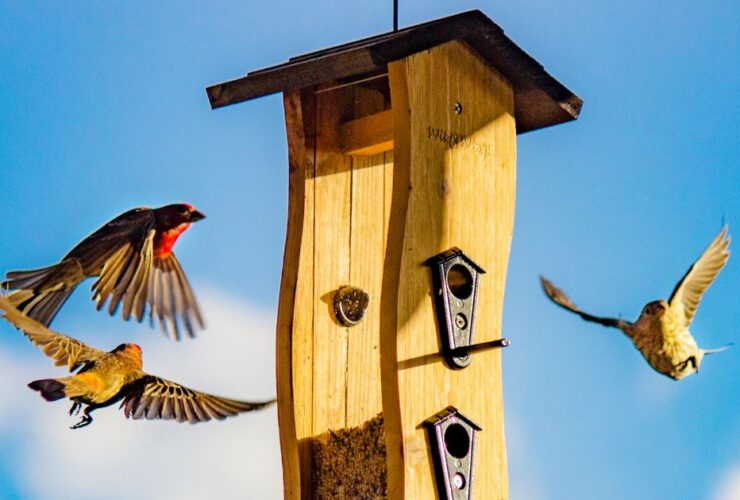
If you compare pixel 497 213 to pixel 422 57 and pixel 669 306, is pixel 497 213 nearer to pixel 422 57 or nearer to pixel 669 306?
pixel 422 57

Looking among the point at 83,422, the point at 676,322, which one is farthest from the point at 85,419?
the point at 676,322

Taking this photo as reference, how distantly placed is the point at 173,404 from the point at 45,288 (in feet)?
1.47

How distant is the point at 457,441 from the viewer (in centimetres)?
251

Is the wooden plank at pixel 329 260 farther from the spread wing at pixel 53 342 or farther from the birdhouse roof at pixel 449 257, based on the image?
the spread wing at pixel 53 342

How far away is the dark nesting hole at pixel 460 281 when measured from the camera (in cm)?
259

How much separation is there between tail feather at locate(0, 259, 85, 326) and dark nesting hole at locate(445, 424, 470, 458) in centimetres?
112

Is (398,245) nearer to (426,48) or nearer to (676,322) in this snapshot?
(426,48)

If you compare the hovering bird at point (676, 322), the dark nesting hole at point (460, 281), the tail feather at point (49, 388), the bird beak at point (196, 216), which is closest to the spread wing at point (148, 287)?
the bird beak at point (196, 216)

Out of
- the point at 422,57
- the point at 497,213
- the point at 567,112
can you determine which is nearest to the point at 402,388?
the point at 497,213

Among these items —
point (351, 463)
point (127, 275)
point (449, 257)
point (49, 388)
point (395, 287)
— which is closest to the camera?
point (395, 287)

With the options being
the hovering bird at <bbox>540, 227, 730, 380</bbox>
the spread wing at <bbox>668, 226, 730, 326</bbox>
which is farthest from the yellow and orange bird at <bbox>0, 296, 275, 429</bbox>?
the spread wing at <bbox>668, 226, 730, 326</bbox>

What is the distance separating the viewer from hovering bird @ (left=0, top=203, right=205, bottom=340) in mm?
3037

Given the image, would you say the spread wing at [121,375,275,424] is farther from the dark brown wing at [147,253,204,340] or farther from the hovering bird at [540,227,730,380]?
the hovering bird at [540,227,730,380]

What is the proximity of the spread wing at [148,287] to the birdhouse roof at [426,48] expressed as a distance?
1.74ft
